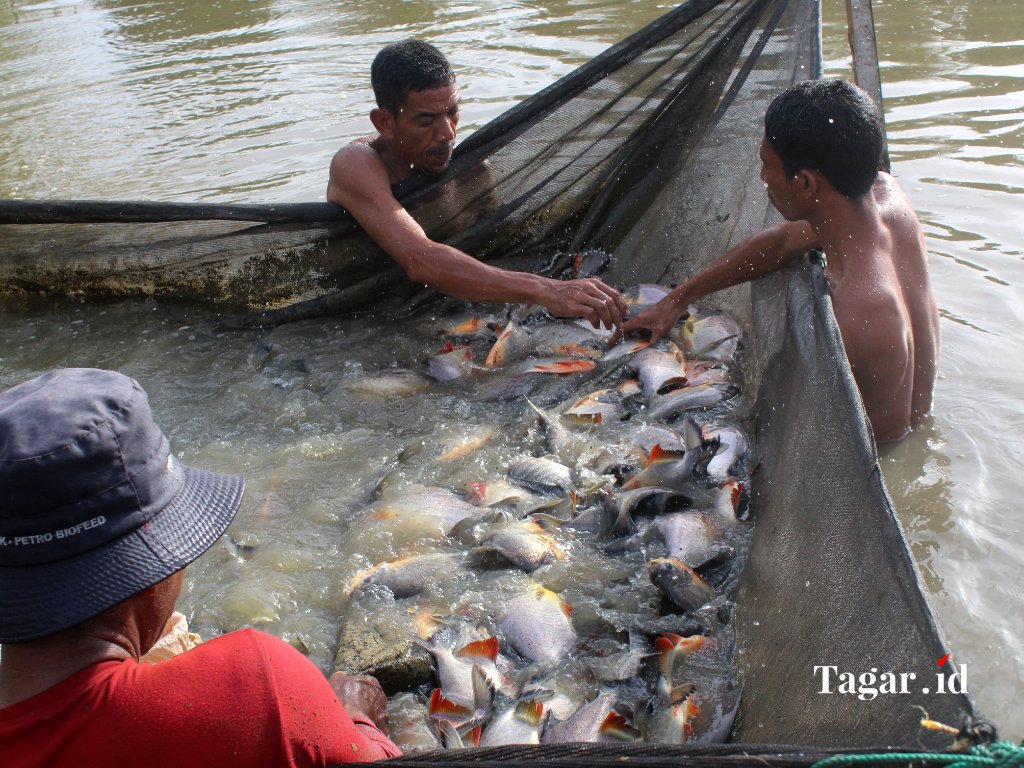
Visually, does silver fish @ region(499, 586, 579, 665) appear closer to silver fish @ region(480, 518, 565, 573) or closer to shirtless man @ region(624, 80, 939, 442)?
silver fish @ region(480, 518, 565, 573)

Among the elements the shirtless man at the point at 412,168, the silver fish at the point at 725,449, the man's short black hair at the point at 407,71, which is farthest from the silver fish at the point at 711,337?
the man's short black hair at the point at 407,71

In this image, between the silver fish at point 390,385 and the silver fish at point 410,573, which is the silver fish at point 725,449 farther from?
the silver fish at point 390,385

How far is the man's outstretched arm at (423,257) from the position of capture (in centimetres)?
435

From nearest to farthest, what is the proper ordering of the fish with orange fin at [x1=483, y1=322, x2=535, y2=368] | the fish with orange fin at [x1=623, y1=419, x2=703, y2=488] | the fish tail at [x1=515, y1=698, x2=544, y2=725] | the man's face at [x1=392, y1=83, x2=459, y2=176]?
the fish tail at [x1=515, y1=698, x2=544, y2=725]
the fish with orange fin at [x1=623, y1=419, x2=703, y2=488]
the fish with orange fin at [x1=483, y1=322, x2=535, y2=368]
the man's face at [x1=392, y1=83, x2=459, y2=176]

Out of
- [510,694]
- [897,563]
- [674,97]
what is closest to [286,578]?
[510,694]

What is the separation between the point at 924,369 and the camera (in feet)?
12.5

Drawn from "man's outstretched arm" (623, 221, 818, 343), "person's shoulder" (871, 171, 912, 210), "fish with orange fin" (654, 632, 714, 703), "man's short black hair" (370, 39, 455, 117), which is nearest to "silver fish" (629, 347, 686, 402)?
"man's outstretched arm" (623, 221, 818, 343)

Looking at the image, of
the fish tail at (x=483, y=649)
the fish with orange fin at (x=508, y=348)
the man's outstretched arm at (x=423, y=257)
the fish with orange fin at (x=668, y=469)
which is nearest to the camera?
the fish tail at (x=483, y=649)

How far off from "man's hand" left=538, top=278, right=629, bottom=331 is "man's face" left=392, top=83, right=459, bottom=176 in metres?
1.18

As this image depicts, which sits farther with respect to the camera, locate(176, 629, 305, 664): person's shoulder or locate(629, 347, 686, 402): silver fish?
locate(629, 347, 686, 402): silver fish

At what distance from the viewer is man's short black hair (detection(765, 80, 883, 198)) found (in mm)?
3357

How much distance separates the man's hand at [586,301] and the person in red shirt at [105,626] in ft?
9.28

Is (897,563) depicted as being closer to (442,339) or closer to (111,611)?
(111,611)

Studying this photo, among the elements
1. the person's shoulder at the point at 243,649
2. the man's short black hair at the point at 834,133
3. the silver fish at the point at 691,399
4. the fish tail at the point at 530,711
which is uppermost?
the man's short black hair at the point at 834,133
